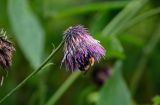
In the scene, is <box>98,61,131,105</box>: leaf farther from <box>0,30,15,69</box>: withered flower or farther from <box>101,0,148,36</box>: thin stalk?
<box>0,30,15,69</box>: withered flower

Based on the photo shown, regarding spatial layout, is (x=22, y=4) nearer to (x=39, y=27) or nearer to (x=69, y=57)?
(x=39, y=27)

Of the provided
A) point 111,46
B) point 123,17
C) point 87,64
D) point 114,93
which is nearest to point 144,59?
point 123,17

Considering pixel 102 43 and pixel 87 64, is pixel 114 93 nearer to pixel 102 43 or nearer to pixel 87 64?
pixel 102 43

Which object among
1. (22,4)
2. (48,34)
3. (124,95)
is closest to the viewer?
(124,95)

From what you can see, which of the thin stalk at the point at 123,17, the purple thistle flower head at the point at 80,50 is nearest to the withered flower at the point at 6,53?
the purple thistle flower head at the point at 80,50

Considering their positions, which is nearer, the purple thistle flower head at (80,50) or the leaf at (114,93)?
the purple thistle flower head at (80,50)

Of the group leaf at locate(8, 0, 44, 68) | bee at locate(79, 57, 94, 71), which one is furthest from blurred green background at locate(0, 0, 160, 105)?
bee at locate(79, 57, 94, 71)

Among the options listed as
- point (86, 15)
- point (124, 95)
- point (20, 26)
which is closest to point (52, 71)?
point (86, 15)

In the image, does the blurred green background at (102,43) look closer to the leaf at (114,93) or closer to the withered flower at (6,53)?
the leaf at (114,93)
